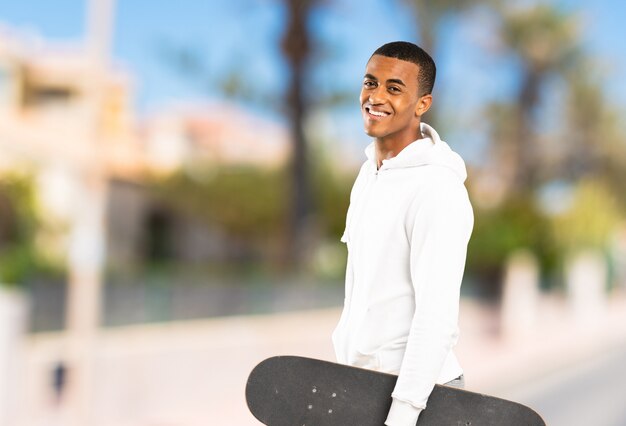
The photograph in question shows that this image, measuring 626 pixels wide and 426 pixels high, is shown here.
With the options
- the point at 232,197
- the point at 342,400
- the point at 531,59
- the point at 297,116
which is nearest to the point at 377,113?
the point at 342,400

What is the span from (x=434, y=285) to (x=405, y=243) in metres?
0.08

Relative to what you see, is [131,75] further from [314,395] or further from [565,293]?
[314,395]

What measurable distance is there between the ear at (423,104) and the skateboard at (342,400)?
1.23 feet

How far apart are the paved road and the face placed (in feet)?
25.8

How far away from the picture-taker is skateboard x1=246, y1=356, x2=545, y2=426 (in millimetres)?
1184

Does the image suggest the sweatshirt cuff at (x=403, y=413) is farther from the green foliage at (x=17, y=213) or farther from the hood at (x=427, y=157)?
the green foliage at (x=17, y=213)

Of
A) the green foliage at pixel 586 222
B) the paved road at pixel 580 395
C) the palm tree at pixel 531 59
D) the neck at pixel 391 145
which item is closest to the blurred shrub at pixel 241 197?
the green foliage at pixel 586 222

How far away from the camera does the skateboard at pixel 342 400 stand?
3.88ft

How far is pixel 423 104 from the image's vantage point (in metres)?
1.33

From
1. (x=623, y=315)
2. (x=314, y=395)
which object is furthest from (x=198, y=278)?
(x=623, y=315)

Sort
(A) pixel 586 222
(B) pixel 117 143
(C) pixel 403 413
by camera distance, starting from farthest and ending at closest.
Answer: (A) pixel 586 222 → (B) pixel 117 143 → (C) pixel 403 413

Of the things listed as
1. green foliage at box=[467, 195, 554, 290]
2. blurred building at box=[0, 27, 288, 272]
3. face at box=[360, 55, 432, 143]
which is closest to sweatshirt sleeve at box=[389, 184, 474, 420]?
face at box=[360, 55, 432, 143]

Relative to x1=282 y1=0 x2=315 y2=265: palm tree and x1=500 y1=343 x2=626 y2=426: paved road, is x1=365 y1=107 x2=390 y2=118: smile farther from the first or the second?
x1=282 y1=0 x2=315 y2=265: palm tree

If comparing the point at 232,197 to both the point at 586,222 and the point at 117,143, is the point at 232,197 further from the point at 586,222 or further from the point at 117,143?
the point at 586,222
